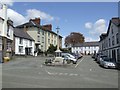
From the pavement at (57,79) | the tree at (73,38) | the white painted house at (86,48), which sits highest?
the tree at (73,38)

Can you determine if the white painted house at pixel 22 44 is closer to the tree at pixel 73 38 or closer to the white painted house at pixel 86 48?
the tree at pixel 73 38

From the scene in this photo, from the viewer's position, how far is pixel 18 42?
53406 mm

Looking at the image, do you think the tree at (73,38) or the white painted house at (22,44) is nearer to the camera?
the white painted house at (22,44)

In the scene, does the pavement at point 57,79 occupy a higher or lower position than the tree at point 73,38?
lower

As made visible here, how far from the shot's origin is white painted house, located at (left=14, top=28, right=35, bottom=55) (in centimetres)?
5281

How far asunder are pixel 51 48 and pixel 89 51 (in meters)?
50.3

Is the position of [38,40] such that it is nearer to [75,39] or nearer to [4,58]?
[4,58]

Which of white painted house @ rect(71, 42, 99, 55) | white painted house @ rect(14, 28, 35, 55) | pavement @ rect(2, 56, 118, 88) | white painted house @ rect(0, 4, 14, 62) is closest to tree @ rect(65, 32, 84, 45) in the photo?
white painted house @ rect(71, 42, 99, 55)

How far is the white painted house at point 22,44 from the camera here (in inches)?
2079

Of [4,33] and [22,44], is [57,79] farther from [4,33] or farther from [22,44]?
[22,44]

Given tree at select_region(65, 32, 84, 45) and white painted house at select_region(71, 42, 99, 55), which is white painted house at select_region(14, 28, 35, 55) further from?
white painted house at select_region(71, 42, 99, 55)

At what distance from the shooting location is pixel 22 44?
55.9 metres

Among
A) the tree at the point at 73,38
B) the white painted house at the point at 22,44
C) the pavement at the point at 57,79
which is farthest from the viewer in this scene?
the tree at the point at 73,38

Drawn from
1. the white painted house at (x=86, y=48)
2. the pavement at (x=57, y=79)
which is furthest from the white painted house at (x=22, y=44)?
the white painted house at (x=86, y=48)
